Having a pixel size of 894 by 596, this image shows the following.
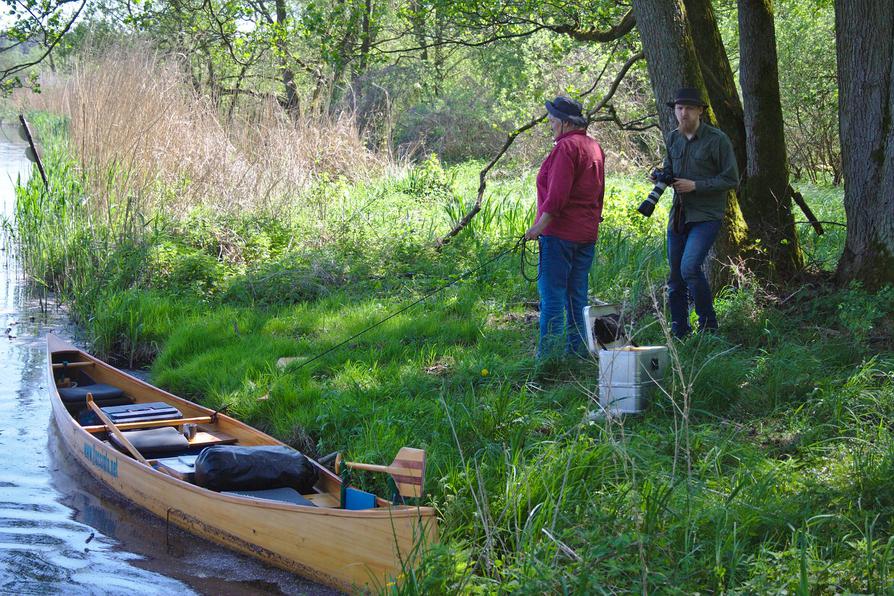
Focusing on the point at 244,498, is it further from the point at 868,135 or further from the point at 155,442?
the point at 868,135

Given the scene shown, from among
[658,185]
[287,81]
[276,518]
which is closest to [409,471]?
[276,518]

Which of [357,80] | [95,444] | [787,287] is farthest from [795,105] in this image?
[95,444]

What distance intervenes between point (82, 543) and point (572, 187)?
13.2 feet

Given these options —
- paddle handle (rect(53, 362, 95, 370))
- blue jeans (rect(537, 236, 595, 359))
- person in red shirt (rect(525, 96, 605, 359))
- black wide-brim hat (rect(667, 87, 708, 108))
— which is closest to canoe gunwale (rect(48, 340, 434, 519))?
paddle handle (rect(53, 362, 95, 370))

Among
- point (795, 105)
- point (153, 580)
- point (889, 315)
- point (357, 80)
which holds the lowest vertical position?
point (153, 580)

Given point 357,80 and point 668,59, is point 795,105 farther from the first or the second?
point 668,59

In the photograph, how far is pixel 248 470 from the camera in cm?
536

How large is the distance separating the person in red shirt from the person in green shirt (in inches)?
24.1

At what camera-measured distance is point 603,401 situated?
5.44m

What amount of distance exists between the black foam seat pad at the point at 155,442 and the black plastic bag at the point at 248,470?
3.12ft

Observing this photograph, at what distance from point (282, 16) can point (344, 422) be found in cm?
1976

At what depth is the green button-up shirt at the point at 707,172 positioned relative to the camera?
264 inches

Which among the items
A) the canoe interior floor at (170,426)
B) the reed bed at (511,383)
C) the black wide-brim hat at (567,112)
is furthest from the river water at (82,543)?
the black wide-brim hat at (567,112)

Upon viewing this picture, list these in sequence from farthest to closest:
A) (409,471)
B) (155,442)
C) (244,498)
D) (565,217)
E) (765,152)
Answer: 1. (765,152)
2. (565,217)
3. (155,442)
4. (244,498)
5. (409,471)
